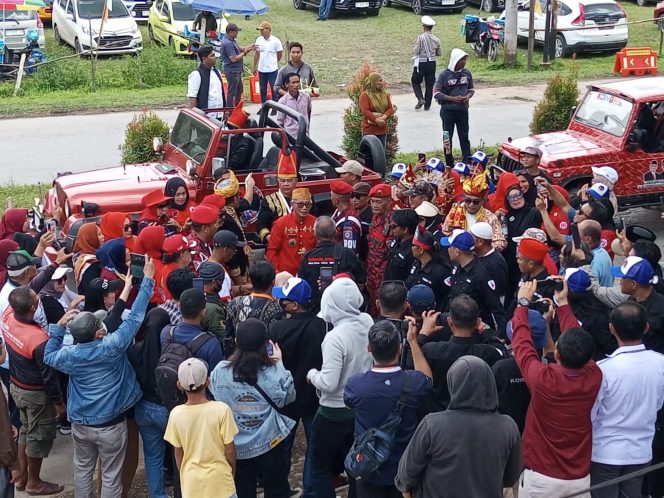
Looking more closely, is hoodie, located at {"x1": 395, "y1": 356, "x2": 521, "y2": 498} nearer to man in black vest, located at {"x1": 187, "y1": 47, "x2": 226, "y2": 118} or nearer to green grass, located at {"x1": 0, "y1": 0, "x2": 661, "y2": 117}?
man in black vest, located at {"x1": 187, "y1": 47, "x2": 226, "y2": 118}

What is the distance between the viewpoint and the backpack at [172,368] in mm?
5773

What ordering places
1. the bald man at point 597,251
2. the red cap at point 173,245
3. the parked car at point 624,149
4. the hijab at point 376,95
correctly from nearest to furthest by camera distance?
the red cap at point 173,245 → the bald man at point 597,251 → the parked car at point 624,149 → the hijab at point 376,95

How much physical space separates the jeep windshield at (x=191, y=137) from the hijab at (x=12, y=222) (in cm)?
215

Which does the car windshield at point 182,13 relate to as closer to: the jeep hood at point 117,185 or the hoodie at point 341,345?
the jeep hood at point 117,185

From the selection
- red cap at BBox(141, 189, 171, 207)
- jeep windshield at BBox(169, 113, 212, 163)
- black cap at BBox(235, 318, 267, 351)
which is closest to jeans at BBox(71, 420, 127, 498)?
black cap at BBox(235, 318, 267, 351)

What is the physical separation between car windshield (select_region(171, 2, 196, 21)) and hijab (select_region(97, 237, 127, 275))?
18608mm

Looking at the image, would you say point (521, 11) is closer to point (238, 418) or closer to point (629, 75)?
point (629, 75)

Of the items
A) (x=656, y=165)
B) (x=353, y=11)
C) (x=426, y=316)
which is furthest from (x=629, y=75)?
(x=426, y=316)

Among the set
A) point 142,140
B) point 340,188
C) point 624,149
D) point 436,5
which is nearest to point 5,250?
point 340,188

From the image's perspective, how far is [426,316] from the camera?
239 inches

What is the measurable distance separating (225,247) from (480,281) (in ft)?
6.79

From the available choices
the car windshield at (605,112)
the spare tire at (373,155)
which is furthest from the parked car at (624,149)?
the spare tire at (373,155)

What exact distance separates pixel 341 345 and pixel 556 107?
1007 centimetres

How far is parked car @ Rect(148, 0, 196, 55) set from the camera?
79.7 ft
